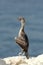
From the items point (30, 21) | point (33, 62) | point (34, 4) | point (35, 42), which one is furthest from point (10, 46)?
point (34, 4)

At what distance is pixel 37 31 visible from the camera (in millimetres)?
32375

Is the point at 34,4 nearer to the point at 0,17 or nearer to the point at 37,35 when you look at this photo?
the point at 0,17

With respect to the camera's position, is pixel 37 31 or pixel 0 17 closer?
pixel 37 31

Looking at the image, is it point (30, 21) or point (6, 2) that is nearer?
point (30, 21)

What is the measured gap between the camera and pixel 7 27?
115ft

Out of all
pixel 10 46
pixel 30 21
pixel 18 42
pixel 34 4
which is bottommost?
pixel 34 4

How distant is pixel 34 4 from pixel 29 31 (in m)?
23.6

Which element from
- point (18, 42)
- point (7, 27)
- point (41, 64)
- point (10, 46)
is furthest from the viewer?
point (7, 27)

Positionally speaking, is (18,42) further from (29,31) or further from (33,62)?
(29,31)

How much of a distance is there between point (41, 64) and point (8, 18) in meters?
25.0

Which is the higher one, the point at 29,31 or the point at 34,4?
the point at 29,31

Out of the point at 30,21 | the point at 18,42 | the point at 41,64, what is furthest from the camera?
the point at 30,21

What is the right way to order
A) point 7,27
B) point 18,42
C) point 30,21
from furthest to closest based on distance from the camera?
point 30,21 < point 7,27 < point 18,42

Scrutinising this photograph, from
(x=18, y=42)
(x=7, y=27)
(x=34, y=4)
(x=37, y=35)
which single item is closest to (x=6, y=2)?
(x=34, y=4)
